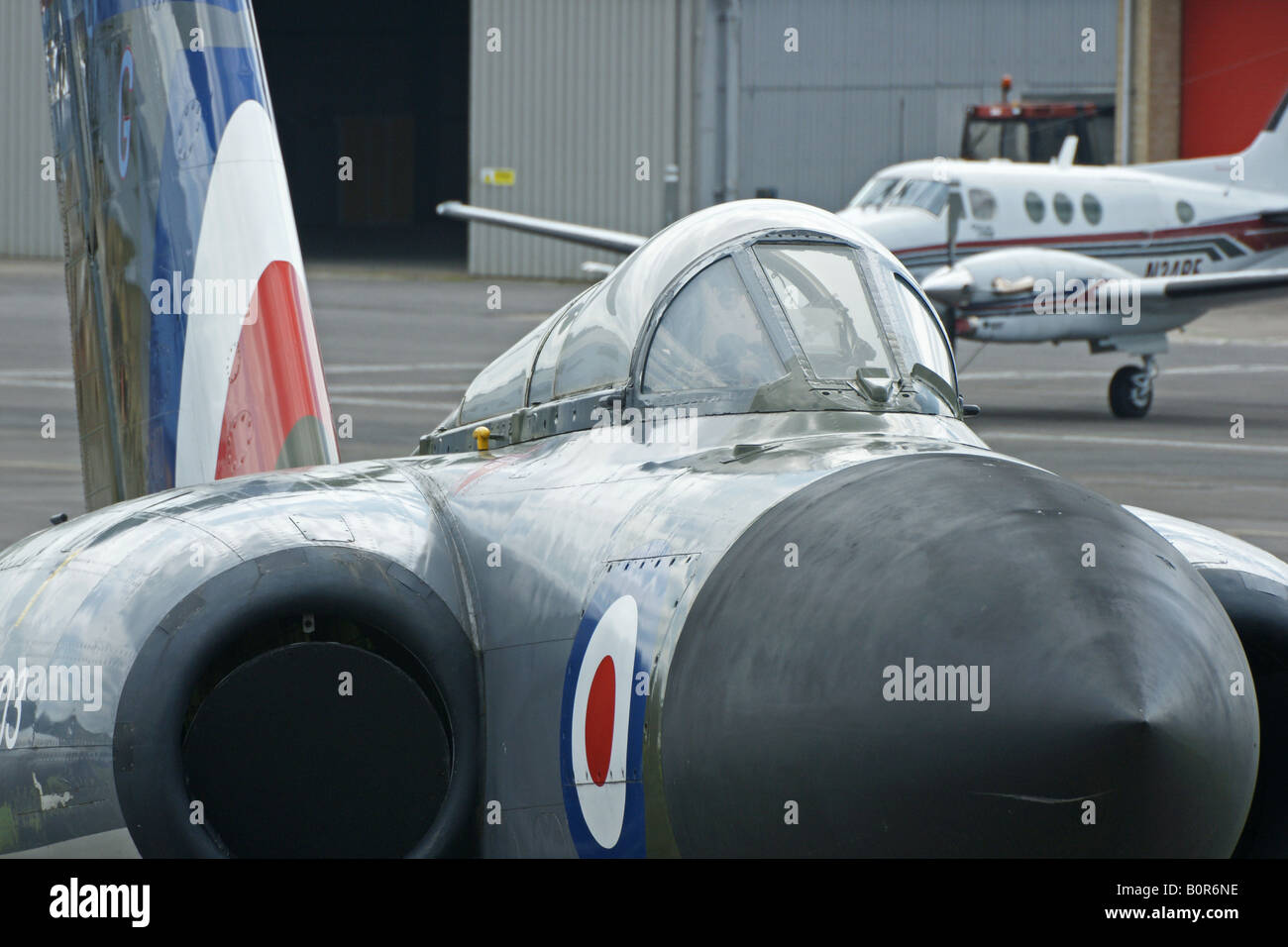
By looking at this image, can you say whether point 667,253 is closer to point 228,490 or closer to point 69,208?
point 228,490

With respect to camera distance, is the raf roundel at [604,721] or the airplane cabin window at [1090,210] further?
the airplane cabin window at [1090,210]

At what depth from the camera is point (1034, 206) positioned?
2416 centimetres

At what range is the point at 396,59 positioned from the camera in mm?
61281

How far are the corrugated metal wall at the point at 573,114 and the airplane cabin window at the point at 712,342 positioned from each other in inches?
1502

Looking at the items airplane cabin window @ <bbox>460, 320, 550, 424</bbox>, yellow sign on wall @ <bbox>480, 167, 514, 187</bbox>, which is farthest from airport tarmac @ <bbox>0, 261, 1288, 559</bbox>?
airplane cabin window @ <bbox>460, 320, 550, 424</bbox>

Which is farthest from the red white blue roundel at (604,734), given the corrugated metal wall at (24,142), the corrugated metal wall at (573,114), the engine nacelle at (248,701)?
the corrugated metal wall at (24,142)

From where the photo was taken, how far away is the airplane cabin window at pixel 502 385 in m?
5.84

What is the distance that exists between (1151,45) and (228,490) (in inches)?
1631

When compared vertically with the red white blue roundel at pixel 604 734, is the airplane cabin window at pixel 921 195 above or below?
above

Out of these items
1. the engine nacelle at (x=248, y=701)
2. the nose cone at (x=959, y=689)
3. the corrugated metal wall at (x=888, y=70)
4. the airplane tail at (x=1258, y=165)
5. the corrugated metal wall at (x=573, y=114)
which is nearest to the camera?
the nose cone at (x=959, y=689)

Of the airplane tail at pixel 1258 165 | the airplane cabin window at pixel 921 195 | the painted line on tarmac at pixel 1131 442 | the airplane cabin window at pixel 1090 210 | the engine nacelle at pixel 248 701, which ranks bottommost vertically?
the painted line on tarmac at pixel 1131 442

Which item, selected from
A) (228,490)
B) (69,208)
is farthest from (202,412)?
(228,490)

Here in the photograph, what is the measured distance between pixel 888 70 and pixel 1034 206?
69.3 feet

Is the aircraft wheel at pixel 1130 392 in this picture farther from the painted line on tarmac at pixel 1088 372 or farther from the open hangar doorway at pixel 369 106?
the open hangar doorway at pixel 369 106
